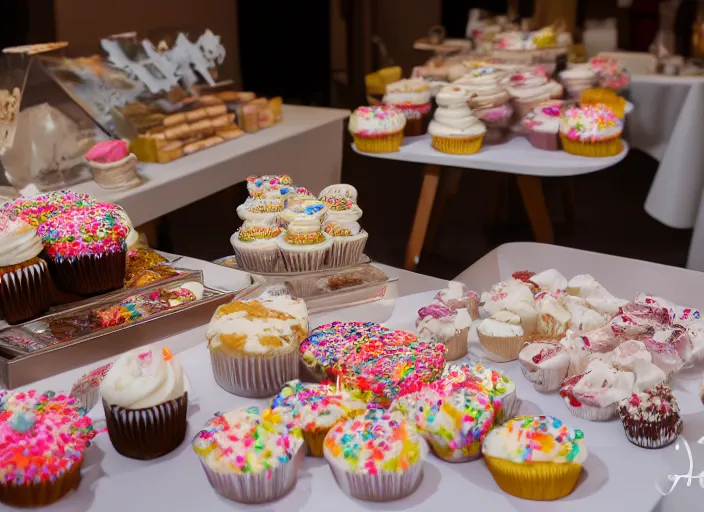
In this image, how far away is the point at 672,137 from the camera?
3.61m

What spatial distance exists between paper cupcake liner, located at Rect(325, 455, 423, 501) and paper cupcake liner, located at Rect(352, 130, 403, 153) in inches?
88.2

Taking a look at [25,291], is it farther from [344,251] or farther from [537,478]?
[537,478]

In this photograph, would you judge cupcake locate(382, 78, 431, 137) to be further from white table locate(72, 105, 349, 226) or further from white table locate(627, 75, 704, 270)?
white table locate(627, 75, 704, 270)

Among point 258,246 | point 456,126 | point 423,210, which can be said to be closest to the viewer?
point 258,246

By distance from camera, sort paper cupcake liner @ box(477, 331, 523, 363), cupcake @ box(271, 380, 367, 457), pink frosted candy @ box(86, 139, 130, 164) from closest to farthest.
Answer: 1. cupcake @ box(271, 380, 367, 457)
2. paper cupcake liner @ box(477, 331, 523, 363)
3. pink frosted candy @ box(86, 139, 130, 164)

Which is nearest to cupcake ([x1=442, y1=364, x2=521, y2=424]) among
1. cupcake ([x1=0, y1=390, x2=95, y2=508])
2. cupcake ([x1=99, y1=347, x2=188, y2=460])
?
cupcake ([x1=99, y1=347, x2=188, y2=460])

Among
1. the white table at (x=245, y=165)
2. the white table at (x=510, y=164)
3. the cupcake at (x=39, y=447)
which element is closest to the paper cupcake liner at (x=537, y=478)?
the cupcake at (x=39, y=447)

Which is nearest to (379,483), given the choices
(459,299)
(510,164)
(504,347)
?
(504,347)

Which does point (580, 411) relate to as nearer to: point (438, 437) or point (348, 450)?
point (438, 437)

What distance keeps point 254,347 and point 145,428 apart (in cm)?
22

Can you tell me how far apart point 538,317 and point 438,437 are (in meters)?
0.46

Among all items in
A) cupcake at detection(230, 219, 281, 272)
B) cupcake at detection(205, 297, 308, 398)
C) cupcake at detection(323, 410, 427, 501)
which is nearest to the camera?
cupcake at detection(323, 410, 427, 501)

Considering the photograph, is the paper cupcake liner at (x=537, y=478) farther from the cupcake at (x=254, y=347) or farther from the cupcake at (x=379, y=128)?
the cupcake at (x=379, y=128)

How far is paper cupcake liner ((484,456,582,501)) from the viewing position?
1.07m
